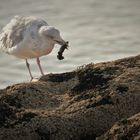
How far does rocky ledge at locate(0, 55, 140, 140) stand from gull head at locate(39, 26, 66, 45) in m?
2.65

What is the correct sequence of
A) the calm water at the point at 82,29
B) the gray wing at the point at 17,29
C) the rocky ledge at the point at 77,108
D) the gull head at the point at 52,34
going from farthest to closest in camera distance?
the calm water at the point at 82,29
the gray wing at the point at 17,29
the gull head at the point at 52,34
the rocky ledge at the point at 77,108

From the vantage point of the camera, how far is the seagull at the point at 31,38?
9.73 m

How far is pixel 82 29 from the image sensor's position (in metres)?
14.3

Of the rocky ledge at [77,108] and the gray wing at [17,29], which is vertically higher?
the gray wing at [17,29]

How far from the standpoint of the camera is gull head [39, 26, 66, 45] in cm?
959

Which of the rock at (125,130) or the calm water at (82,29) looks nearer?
the rock at (125,130)

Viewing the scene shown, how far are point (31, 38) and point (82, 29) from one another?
4378mm

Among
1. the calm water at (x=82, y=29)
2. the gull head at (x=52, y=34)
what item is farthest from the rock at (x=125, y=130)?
the calm water at (x=82, y=29)

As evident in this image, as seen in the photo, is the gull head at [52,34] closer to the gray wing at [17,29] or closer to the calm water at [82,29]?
the gray wing at [17,29]

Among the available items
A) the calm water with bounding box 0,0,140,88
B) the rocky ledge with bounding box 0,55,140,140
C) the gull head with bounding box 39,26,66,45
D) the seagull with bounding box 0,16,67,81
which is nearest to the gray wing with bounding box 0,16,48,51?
the seagull with bounding box 0,16,67,81

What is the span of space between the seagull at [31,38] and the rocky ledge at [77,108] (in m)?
2.79

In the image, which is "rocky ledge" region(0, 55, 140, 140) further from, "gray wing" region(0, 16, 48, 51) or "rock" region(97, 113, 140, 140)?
"gray wing" region(0, 16, 48, 51)

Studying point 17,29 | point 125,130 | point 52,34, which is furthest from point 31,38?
point 125,130

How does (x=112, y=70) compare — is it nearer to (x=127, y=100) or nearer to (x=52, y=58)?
(x=127, y=100)
